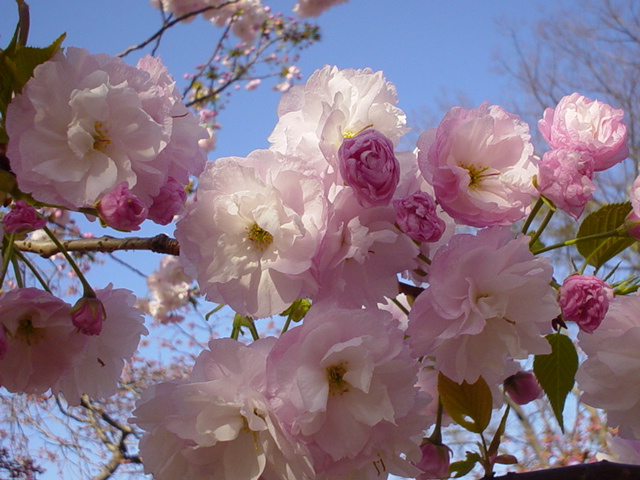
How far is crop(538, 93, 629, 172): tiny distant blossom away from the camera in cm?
80

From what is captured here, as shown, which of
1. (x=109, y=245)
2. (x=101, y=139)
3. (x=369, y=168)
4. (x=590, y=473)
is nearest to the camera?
(x=369, y=168)

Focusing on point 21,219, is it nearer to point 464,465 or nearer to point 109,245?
point 109,245

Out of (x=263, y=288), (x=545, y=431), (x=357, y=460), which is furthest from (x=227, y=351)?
(x=545, y=431)

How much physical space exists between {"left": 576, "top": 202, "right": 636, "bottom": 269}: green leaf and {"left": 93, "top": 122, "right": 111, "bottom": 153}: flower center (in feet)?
2.31

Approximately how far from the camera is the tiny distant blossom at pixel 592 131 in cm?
80

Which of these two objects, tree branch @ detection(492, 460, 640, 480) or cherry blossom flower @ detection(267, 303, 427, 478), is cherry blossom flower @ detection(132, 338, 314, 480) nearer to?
cherry blossom flower @ detection(267, 303, 427, 478)

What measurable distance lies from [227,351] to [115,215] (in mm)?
214

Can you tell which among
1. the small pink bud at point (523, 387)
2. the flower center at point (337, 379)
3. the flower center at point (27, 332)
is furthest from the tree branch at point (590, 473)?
the flower center at point (27, 332)

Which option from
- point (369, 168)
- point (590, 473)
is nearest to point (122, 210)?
point (369, 168)

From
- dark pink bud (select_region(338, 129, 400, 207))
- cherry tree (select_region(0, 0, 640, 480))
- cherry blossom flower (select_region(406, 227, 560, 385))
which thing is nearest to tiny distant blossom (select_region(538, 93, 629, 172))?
cherry tree (select_region(0, 0, 640, 480))

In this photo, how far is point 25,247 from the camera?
1167mm

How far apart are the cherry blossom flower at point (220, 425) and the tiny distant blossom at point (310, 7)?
20.8 feet

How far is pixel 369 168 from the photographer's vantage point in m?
0.61

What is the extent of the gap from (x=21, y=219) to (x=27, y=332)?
6.6 inches
